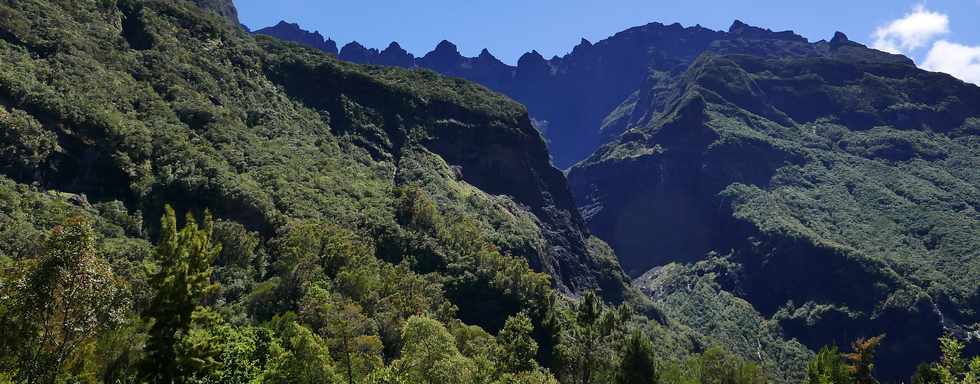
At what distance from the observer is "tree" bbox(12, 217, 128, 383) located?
90.3 ft

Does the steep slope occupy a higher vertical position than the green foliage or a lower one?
higher

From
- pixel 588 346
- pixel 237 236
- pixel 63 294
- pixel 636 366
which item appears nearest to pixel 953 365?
pixel 63 294

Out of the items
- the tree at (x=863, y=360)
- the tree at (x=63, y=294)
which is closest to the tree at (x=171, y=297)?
the tree at (x=63, y=294)

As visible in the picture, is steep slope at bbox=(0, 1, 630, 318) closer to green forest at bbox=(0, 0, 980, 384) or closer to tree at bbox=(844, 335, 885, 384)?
green forest at bbox=(0, 0, 980, 384)

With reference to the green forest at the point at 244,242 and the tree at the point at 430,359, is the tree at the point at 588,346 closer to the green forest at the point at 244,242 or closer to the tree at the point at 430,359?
the green forest at the point at 244,242

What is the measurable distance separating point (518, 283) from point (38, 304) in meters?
102

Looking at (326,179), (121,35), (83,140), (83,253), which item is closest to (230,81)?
(121,35)

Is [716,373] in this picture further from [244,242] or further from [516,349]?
[244,242]

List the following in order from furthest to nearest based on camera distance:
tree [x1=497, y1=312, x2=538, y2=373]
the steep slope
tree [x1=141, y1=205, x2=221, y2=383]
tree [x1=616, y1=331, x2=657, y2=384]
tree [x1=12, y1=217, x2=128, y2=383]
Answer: the steep slope < tree [x1=616, y1=331, x2=657, y2=384] < tree [x1=497, y1=312, x2=538, y2=373] < tree [x1=141, y1=205, x2=221, y2=383] < tree [x1=12, y1=217, x2=128, y2=383]

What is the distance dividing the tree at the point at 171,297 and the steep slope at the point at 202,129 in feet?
226

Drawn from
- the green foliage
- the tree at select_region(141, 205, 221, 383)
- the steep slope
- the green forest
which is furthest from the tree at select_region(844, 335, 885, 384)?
the steep slope

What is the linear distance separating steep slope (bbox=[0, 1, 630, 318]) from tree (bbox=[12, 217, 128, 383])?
2845 inches

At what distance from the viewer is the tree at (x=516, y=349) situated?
67.0 m

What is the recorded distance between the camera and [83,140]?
10031 cm
